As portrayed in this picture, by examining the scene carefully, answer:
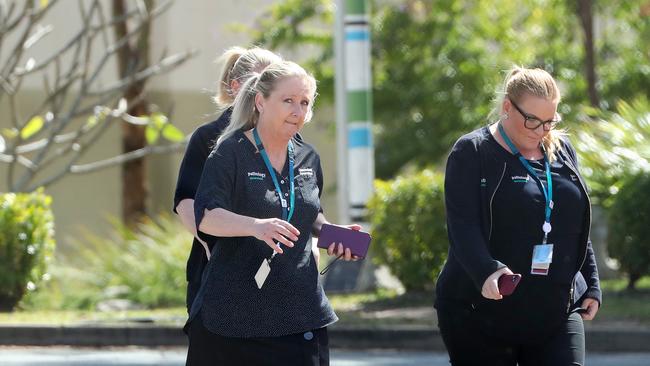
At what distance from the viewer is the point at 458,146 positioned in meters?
4.86

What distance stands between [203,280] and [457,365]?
1.03m

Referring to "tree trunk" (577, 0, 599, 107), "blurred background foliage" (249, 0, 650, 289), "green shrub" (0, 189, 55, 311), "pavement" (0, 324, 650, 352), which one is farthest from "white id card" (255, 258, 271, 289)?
"blurred background foliage" (249, 0, 650, 289)

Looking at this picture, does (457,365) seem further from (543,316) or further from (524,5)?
(524,5)

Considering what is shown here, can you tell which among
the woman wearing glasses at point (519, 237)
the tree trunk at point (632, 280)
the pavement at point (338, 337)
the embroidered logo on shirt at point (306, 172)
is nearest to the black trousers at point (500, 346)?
the woman wearing glasses at point (519, 237)

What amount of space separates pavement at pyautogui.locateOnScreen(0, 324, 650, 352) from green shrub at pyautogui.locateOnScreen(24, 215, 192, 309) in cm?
264

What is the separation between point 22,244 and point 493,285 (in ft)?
27.3

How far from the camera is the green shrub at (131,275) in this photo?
14.1 metres

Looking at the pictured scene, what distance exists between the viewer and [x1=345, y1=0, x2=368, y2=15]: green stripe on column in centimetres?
1393

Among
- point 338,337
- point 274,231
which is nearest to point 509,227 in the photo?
point 274,231

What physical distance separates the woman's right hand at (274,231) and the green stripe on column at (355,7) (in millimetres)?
9956

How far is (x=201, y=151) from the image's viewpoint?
490 cm

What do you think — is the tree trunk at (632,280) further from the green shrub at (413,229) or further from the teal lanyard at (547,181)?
the teal lanyard at (547,181)

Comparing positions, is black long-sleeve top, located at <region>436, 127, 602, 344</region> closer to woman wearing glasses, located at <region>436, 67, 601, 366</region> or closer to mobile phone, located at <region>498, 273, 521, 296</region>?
woman wearing glasses, located at <region>436, 67, 601, 366</region>

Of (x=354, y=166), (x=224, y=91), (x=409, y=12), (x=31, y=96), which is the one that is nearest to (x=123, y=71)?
(x=31, y=96)
